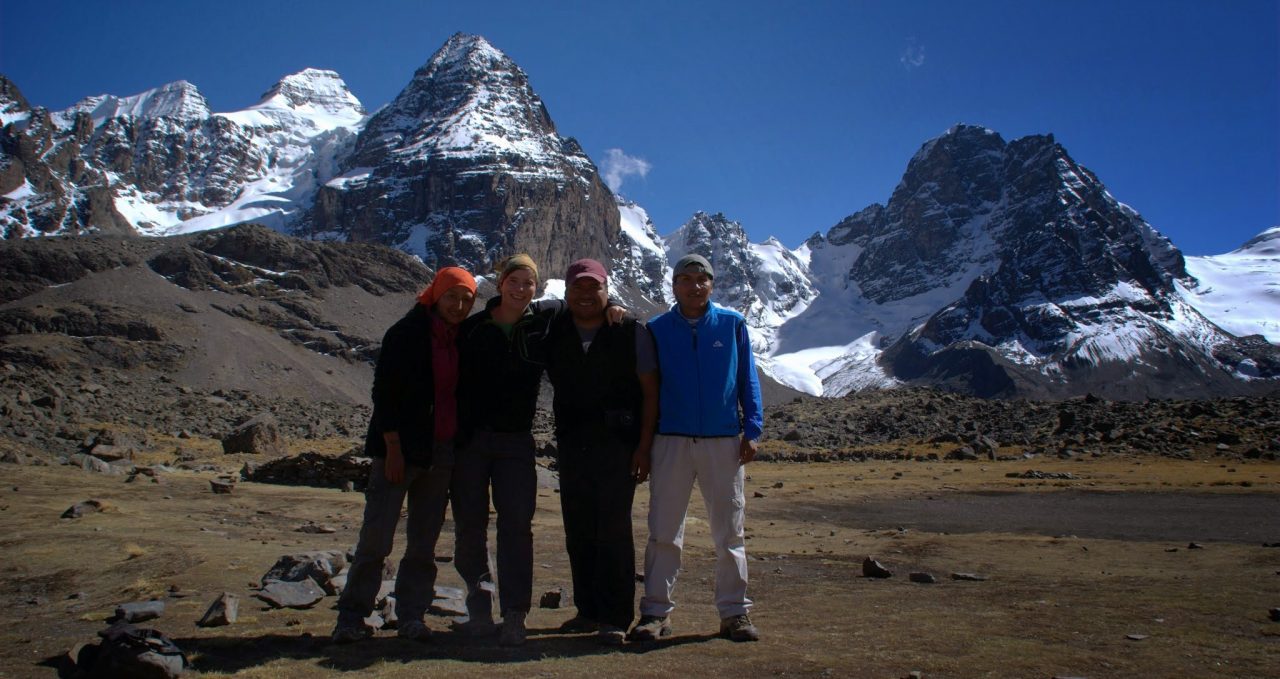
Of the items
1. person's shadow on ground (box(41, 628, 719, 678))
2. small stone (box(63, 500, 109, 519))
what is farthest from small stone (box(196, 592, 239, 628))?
small stone (box(63, 500, 109, 519))

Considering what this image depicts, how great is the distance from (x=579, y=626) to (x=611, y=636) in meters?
0.63

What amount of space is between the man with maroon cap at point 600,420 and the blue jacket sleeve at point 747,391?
640 mm

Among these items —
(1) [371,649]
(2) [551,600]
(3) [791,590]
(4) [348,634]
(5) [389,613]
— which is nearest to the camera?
(1) [371,649]

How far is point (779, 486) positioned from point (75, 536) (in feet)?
53.3

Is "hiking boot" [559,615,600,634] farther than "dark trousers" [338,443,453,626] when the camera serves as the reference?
Yes

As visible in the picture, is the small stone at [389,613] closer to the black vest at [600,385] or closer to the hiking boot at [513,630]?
the hiking boot at [513,630]


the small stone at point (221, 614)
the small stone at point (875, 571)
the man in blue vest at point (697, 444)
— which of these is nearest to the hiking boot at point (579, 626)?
the man in blue vest at point (697, 444)

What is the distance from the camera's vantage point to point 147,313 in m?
89.8

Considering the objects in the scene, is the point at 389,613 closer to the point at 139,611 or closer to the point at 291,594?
the point at 291,594

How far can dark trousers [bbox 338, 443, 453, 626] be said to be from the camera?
5.54 meters

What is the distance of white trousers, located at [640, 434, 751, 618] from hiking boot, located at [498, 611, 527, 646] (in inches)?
32.0

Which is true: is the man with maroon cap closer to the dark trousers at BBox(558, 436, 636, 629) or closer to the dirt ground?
the dark trousers at BBox(558, 436, 636, 629)

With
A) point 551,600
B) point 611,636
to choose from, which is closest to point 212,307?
point 551,600

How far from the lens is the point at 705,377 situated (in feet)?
19.2
